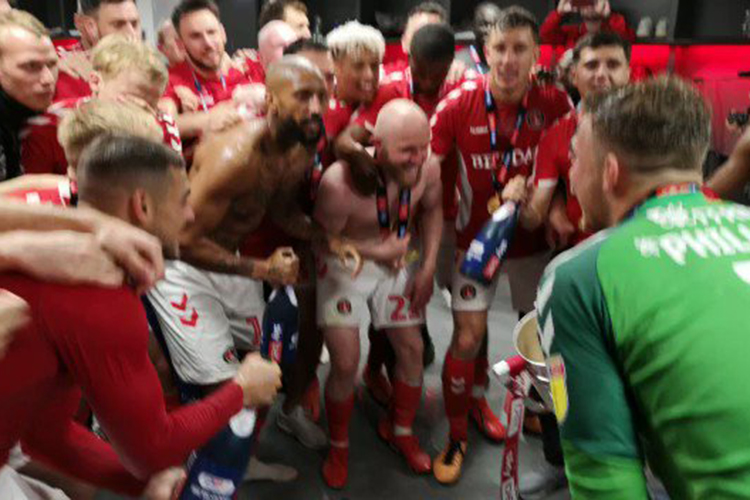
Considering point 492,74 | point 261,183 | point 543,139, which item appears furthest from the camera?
point 492,74

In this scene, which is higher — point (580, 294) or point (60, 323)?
point (580, 294)

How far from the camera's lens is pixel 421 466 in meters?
2.60

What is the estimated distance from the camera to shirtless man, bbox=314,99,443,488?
7.69 feet

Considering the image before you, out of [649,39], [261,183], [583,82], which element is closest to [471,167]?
[583,82]

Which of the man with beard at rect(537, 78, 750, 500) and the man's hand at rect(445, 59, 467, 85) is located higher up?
the man's hand at rect(445, 59, 467, 85)

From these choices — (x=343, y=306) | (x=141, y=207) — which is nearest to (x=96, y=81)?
(x=343, y=306)

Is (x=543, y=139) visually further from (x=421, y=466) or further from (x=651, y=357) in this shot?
(x=651, y=357)

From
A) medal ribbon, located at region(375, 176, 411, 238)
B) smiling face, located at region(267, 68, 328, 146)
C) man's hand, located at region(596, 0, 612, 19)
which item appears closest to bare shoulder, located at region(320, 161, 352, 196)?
medal ribbon, located at region(375, 176, 411, 238)

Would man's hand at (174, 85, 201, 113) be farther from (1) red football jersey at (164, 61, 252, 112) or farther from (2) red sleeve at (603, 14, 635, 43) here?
(2) red sleeve at (603, 14, 635, 43)

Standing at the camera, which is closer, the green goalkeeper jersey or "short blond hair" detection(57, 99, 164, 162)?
the green goalkeeper jersey

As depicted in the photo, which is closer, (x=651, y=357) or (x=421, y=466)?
(x=651, y=357)

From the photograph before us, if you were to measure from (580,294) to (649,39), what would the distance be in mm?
5072

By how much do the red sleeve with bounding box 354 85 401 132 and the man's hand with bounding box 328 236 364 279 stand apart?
25.2 inches

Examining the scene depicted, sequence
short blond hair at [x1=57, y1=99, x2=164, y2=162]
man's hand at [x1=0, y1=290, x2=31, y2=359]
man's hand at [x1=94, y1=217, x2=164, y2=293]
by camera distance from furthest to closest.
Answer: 1. short blond hair at [x1=57, y1=99, x2=164, y2=162]
2. man's hand at [x1=94, y1=217, x2=164, y2=293]
3. man's hand at [x1=0, y1=290, x2=31, y2=359]
